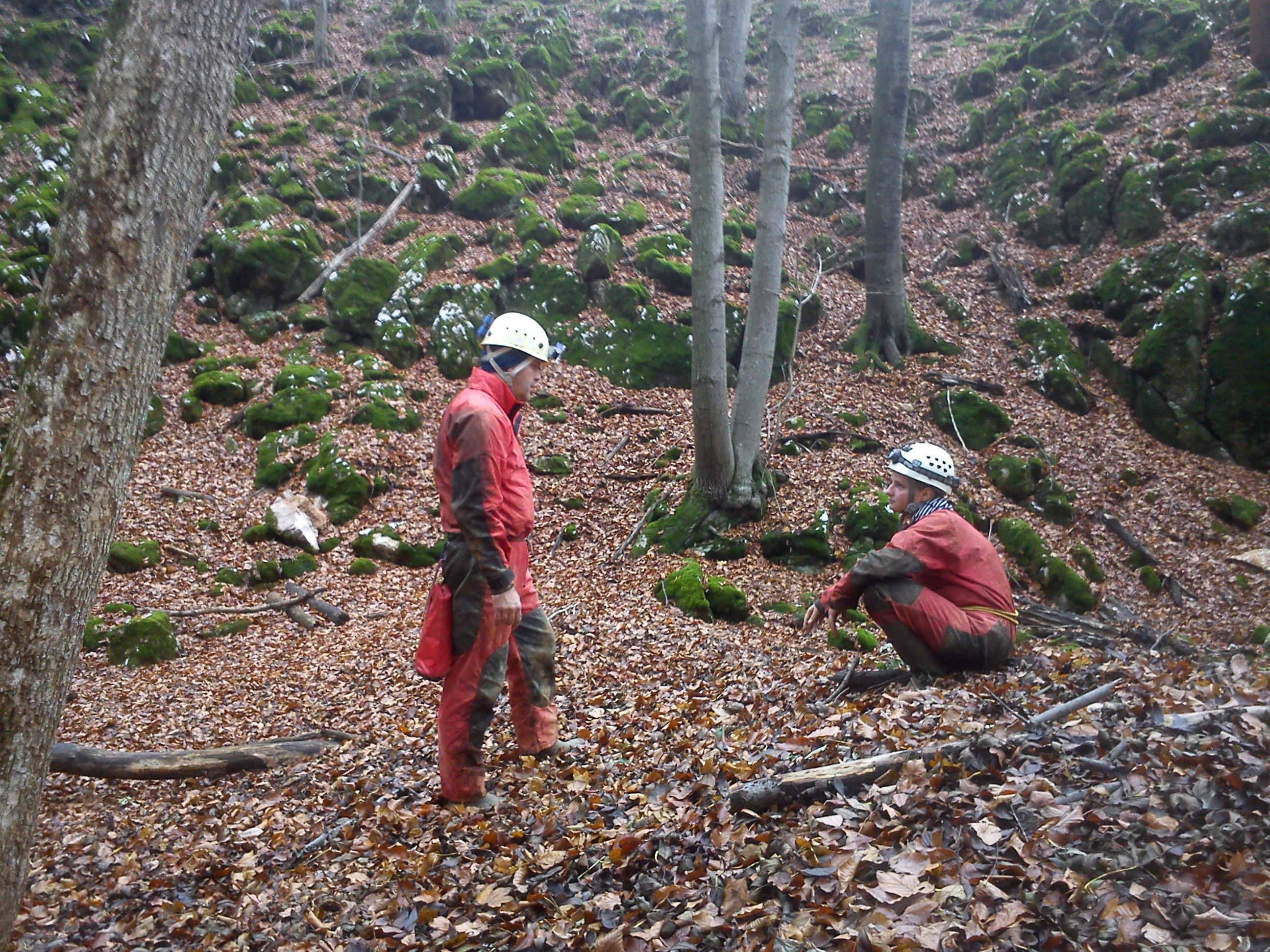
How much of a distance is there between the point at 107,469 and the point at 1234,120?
17275 mm

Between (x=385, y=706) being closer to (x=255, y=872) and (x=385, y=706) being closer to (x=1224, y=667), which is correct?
(x=255, y=872)

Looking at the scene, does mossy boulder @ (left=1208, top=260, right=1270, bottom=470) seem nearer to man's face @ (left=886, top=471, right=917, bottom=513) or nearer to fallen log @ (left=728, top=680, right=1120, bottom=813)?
man's face @ (left=886, top=471, right=917, bottom=513)

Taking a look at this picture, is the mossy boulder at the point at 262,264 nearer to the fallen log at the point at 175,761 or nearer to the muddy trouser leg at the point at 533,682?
the fallen log at the point at 175,761

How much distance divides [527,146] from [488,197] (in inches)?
98.6

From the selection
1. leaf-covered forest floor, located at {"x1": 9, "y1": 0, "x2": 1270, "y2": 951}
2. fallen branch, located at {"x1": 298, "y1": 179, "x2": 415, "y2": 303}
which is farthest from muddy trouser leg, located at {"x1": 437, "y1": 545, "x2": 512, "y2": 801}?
fallen branch, located at {"x1": 298, "y1": 179, "x2": 415, "y2": 303}

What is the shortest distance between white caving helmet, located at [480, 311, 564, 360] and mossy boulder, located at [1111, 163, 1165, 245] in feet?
43.1

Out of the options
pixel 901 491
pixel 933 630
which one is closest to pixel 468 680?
pixel 933 630

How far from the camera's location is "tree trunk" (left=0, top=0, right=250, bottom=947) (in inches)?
112

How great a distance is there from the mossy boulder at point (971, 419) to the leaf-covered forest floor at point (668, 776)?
0.98 ft

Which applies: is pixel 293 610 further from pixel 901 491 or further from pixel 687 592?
pixel 901 491

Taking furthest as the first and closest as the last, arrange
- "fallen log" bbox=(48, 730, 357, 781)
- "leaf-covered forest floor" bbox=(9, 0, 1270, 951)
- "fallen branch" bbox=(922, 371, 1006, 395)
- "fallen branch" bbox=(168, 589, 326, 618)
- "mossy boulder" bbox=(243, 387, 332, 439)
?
"fallen branch" bbox=(922, 371, 1006, 395)
"mossy boulder" bbox=(243, 387, 332, 439)
"fallen branch" bbox=(168, 589, 326, 618)
"fallen log" bbox=(48, 730, 357, 781)
"leaf-covered forest floor" bbox=(9, 0, 1270, 951)

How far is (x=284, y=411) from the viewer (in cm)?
1148

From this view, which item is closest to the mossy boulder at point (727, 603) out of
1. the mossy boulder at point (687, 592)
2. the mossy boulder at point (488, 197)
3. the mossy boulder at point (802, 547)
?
the mossy boulder at point (687, 592)

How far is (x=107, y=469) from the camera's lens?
301 centimetres
